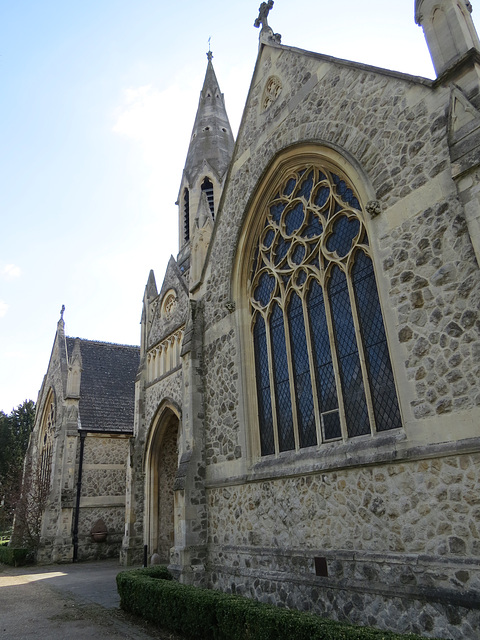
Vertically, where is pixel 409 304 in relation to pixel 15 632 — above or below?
above

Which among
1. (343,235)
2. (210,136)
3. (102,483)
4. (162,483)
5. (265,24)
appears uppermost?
(210,136)

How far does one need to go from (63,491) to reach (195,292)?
13.9 meters

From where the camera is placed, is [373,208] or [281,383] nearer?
[373,208]

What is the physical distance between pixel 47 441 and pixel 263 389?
21338mm

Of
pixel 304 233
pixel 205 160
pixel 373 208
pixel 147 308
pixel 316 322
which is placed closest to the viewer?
pixel 373 208

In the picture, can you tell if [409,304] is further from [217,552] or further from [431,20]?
[217,552]

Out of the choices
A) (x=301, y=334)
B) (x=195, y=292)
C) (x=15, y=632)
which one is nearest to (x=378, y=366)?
(x=301, y=334)

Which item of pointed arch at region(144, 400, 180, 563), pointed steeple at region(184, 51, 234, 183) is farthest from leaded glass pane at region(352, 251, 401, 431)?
pointed steeple at region(184, 51, 234, 183)

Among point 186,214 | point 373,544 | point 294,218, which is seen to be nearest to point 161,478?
point 294,218

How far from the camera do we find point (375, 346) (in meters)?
7.85

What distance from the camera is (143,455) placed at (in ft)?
62.0

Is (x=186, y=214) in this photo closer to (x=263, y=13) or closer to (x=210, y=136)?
(x=210, y=136)

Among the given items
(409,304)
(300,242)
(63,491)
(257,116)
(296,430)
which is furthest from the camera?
(63,491)

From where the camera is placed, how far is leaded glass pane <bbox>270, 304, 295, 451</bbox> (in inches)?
375
